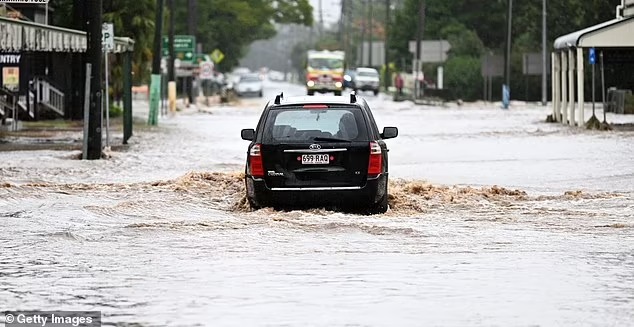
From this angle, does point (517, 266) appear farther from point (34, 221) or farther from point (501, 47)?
point (501, 47)

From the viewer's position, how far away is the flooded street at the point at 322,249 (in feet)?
35.7

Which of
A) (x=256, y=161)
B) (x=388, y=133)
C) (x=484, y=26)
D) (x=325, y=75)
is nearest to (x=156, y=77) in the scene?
(x=388, y=133)

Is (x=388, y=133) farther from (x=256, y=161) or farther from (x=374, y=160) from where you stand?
(x=256, y=161)

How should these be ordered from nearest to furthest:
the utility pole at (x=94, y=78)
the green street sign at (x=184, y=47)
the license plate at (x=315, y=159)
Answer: the license plate at (x=315, y=159) < the utility pole at (x=94, y=78) < the green street sign at (x=184, y=47)

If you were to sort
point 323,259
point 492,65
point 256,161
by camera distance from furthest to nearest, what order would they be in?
1. point 492,65
2. point 256,161
3. point 323,259

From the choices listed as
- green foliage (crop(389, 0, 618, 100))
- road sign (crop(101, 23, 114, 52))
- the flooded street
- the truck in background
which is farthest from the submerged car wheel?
the truck in background

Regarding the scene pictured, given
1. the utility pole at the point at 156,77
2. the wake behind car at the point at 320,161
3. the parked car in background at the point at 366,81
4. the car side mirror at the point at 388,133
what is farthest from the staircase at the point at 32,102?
the parked car in background at the point at 366,81

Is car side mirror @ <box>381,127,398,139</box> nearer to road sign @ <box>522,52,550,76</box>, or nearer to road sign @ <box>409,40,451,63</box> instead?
road sign @ <box>522,52,550,76</box>

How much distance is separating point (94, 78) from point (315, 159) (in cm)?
1269

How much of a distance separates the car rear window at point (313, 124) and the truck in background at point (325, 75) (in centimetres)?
6381

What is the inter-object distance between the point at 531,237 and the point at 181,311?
609 centimetres

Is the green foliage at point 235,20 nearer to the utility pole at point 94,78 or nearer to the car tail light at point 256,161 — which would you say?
the utility pole at point 94,78

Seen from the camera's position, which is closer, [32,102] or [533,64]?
[32,102]

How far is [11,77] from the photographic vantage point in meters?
43.9
